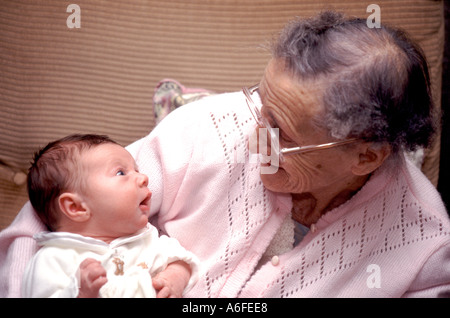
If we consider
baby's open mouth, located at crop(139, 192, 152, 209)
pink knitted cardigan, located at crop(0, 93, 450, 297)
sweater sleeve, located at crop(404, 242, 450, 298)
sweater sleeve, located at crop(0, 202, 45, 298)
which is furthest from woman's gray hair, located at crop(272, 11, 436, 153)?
sweater sleeve, located at crop(0, 202, 45, 298)

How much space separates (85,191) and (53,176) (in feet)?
0.31

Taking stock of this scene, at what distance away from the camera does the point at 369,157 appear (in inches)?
50.9

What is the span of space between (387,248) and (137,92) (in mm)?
1090

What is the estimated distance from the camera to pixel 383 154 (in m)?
1.28

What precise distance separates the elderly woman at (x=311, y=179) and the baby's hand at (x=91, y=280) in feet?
0.72

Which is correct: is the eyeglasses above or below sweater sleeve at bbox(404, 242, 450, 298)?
above

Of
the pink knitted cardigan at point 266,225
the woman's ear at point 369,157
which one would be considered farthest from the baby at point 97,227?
the woman's ear at point 369,157

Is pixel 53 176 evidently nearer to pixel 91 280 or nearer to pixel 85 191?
pixel 85 191

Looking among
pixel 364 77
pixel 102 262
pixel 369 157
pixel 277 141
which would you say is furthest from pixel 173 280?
pixel 364 77

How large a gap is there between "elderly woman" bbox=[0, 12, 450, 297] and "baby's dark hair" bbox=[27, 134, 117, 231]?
72mm

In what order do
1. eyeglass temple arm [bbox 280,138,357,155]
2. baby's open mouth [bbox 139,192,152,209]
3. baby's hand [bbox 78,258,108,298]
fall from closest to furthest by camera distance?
1. baby's hand [bbox 78,258,108,298]
2. eyeglass temple arm [bbox 280,138,357,155]
3. baby's open mouth [bbox 139,192,152,209]

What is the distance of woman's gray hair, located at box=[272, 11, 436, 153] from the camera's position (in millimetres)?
1176

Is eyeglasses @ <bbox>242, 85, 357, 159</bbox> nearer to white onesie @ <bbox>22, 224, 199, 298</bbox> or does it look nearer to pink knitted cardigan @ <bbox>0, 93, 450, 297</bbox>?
pink knitted cardigan @ <bbox>0, 93, 450, 297</bbox>
